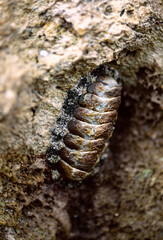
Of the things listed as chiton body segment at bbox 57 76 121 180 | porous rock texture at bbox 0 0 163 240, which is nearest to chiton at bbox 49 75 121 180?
chiton body segment at bbox 57 76 121 180

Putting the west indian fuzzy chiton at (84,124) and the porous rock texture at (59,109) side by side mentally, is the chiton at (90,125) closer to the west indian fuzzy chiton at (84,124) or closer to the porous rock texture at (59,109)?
the west indian fuzzy chiton at (84,124)

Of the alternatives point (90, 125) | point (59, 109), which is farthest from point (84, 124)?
point (59, 109)

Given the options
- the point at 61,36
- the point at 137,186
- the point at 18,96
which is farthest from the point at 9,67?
the point at 137,186

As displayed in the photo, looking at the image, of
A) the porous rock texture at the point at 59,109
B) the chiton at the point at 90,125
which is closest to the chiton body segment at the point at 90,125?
the chiton at the point at 90,125

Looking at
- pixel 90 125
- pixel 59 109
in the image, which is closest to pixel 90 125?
pixel 90 125

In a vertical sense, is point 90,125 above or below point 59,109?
below

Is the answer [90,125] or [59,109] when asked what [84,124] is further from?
[59,109]

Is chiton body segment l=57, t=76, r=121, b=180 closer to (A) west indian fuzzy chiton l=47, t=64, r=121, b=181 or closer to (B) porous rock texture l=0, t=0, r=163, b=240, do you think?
(A) west indian fuzzy chiton l=47, t=64, r=121, b=181
